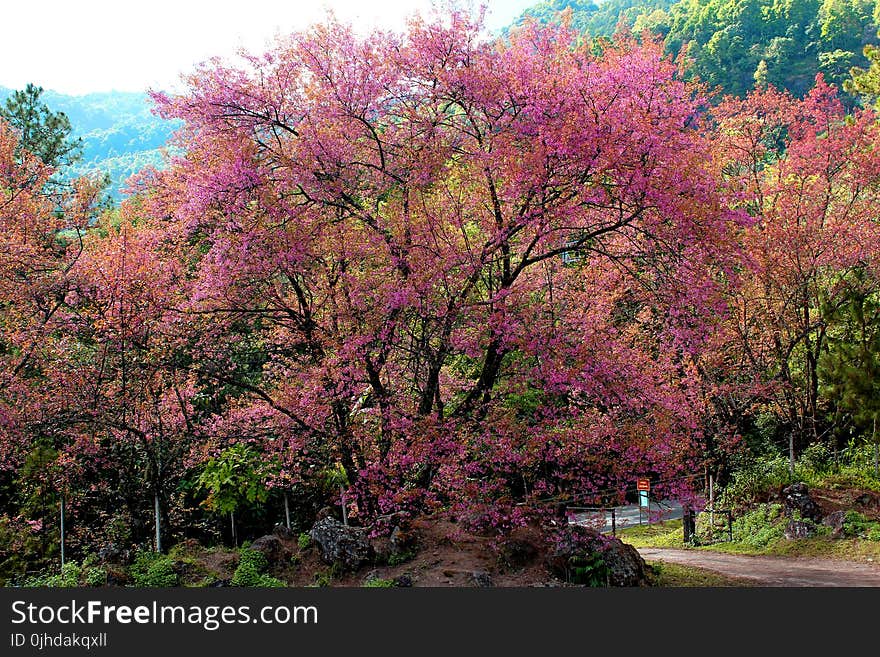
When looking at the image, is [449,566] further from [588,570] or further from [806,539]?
[806,539]

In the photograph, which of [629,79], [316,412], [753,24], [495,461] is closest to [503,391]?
[495,461]

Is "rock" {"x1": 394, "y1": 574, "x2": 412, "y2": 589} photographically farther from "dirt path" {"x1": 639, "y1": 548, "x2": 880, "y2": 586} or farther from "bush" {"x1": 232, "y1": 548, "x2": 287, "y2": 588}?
"dirt path" {"x1": 639, "y1": 548, "x2": 880, "y2": 586}

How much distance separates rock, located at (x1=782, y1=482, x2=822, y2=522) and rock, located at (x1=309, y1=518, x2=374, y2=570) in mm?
8379

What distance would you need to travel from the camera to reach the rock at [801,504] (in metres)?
12.1

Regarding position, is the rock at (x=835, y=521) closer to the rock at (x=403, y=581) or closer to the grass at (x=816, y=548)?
the grass at (x=816, y=548)

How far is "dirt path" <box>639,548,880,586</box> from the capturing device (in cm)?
894

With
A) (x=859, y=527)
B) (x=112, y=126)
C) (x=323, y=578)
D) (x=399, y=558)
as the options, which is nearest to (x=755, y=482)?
(x=859, y=527)

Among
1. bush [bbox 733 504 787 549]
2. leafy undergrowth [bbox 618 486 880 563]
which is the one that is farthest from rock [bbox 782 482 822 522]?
bush [bbox 733 504 787 549]

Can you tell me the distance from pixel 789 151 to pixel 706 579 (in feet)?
29.3

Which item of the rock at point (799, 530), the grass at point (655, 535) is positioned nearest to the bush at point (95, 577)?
the rock at point (799, 530)

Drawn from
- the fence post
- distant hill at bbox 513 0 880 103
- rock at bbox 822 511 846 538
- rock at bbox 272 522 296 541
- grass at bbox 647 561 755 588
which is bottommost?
the fence post

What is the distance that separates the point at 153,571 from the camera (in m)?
7.54

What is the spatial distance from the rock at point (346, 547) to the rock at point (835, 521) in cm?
822

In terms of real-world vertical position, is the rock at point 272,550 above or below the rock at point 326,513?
below
